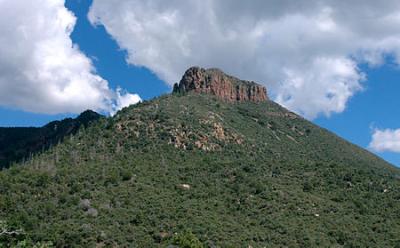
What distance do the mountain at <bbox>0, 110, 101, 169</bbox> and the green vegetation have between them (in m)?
41.4

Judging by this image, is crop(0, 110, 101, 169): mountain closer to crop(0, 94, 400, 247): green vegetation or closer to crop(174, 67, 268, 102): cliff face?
crop(174, 67, 268, 102): cliff face

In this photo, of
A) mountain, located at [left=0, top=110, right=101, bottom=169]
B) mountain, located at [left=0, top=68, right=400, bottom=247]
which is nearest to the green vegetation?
mountain, located at [left=0, top=68, right=400, bottom=247]

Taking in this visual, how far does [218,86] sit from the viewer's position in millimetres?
158625

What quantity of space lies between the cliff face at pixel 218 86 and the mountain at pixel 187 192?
105 ft

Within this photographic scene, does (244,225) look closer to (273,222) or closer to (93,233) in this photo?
(273,222)

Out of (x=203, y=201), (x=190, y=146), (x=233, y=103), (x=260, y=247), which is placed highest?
(x=233, y=103)

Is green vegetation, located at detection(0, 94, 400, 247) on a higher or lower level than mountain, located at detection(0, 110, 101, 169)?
lower

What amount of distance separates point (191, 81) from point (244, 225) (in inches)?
3539

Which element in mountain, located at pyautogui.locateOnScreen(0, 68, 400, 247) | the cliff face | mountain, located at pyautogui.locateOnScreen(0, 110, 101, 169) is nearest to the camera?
mountain, located at pyautogui.locateOnScreen(0, 68, 400, 247)

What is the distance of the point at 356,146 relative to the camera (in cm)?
Answer: 14838

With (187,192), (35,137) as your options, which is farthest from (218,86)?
(187,192)

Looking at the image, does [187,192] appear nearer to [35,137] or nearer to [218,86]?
[218,86]

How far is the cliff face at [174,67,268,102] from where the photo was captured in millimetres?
157000

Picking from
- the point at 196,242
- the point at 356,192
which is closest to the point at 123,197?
the point at 196,242
